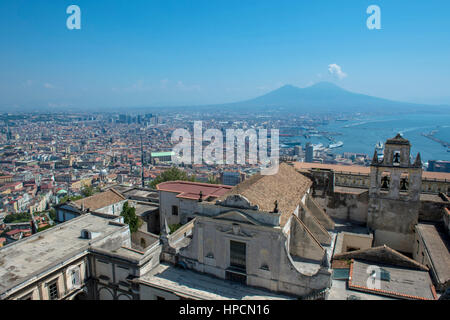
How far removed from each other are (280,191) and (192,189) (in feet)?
30.9

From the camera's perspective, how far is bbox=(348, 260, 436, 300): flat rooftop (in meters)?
12.6

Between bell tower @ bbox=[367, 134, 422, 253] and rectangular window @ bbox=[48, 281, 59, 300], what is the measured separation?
17.4 m

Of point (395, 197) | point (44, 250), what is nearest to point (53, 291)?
point (44, 250)

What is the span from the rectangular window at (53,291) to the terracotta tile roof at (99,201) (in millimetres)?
9026

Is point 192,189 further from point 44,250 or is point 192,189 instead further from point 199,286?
point 44,250

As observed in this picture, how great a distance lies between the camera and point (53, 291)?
13406mm

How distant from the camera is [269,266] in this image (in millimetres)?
13445

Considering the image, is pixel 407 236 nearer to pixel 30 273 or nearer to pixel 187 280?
pixel 187 280

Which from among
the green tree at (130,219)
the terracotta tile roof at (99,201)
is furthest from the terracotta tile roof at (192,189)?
the terracotta tile roof at (99,201)

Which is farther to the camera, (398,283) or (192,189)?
(192,189)

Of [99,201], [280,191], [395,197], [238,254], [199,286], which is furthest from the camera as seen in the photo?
[99,201]

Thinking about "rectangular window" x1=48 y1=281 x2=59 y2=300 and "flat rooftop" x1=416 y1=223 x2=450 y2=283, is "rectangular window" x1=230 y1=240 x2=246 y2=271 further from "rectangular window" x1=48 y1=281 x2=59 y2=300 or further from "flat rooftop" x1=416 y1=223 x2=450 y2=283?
"flat rooftop" x1=416 y1=223 x2=450 y2=283

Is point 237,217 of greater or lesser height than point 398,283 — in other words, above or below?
above
